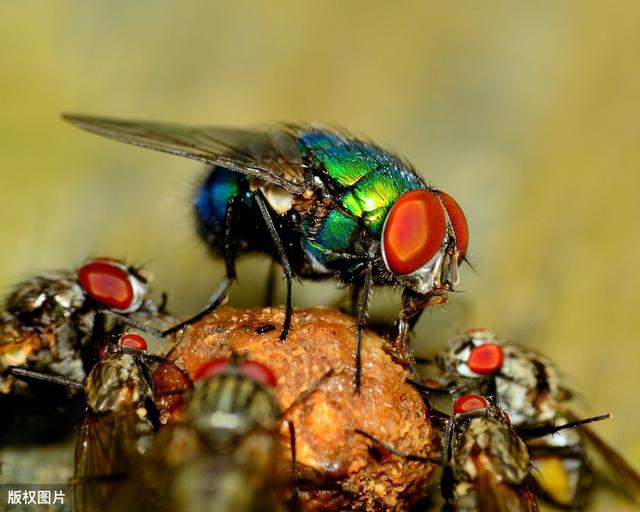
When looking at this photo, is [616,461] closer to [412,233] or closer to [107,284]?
[412,233]

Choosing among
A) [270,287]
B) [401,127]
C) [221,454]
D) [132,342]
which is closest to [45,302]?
[132,342]

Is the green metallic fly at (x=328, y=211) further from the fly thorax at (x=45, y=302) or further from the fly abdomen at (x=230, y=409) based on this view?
the fly thorax at (x=45, y=302)

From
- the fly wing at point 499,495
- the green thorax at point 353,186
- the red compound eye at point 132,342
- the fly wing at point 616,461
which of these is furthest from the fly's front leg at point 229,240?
the fly wing at point 616,461

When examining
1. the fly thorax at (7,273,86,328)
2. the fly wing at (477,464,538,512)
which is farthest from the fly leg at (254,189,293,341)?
the fly thorax at (7,273,86,328)

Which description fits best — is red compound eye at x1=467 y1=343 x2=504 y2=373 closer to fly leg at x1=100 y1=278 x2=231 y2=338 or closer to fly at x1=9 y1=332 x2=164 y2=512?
fly leg at x1=100 y1=278 x2=231 y2=338

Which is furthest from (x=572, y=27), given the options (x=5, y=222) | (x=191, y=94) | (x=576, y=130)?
(x=5, y=222)

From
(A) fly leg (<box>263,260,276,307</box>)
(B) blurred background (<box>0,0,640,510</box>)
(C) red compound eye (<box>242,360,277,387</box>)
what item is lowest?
(C) red compound eye (<box>242,360,277,387</box>)
